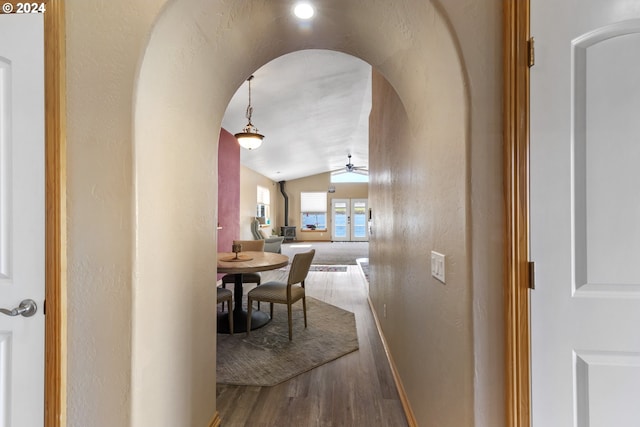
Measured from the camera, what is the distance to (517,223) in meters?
0.92

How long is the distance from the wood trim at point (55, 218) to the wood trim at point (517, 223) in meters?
1.58

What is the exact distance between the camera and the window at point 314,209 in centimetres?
1305

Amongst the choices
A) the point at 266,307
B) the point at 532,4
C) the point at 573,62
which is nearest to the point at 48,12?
the point at 532,4

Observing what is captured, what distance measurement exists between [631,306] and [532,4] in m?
1.01

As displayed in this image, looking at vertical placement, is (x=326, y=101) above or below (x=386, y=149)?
above

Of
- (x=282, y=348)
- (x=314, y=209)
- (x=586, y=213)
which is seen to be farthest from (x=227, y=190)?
(x=314, y=209)

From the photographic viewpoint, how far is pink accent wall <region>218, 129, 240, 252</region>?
17.3 ft

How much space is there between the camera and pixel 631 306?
84 centimetres

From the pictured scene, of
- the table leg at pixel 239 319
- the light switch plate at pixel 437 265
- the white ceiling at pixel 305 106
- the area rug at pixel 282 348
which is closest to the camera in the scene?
the light switch plate at pixel 437 265

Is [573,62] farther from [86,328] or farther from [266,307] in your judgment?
[266,307]

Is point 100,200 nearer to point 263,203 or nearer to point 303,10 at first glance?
point 303,10

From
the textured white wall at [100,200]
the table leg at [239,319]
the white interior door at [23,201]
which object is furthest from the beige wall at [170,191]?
the table leg at [239,319]

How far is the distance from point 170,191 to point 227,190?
4599mm

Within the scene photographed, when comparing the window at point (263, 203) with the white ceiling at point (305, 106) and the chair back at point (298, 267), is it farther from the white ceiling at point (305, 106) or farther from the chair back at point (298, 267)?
the chair back at point (298, 267)
